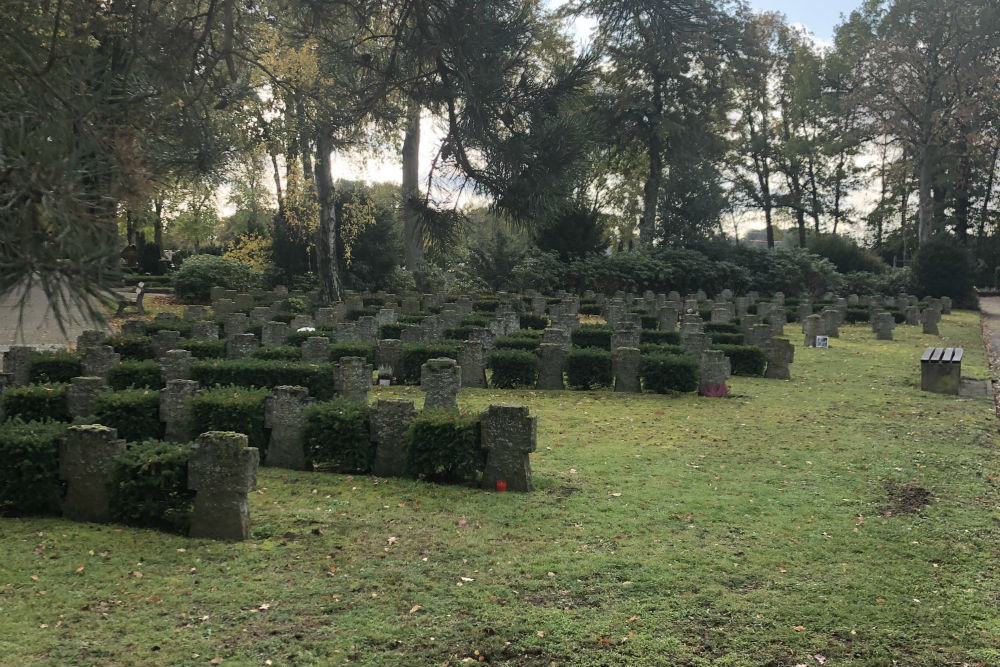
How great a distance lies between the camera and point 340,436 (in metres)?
8.19

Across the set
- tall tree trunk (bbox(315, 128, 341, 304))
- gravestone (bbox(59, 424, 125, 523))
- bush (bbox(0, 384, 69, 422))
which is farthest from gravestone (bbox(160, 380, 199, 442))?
tall tree trunk (bbox(315, 128, 341, 304))

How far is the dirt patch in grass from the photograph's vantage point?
7.07 meters

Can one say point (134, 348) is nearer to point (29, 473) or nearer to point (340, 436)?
point (340, 436)

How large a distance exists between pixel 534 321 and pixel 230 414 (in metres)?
12.8

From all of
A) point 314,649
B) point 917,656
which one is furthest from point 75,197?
point 917,656

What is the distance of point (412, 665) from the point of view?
14.3ft

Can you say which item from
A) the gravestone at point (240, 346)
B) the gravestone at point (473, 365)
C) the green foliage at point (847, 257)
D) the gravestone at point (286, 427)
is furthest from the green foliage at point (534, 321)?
the green foliage at point (847, 257)

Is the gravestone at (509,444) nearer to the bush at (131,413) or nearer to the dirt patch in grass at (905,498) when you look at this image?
the dirt patch in grass at (905,498)

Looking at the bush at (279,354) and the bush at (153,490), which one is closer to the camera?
the bush at (153,490)

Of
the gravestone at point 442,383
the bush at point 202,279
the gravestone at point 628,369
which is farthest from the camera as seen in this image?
the bush at point 202,279

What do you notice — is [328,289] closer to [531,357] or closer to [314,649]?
[531,357]

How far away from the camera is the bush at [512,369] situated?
13.7 metres

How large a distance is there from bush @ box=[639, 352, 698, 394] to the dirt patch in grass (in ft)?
17.5

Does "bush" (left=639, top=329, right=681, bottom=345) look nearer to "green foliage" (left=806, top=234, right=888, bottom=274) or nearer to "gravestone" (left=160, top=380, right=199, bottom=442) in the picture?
"gravestone" (left=160, top=380, right=199, bottom=442)
